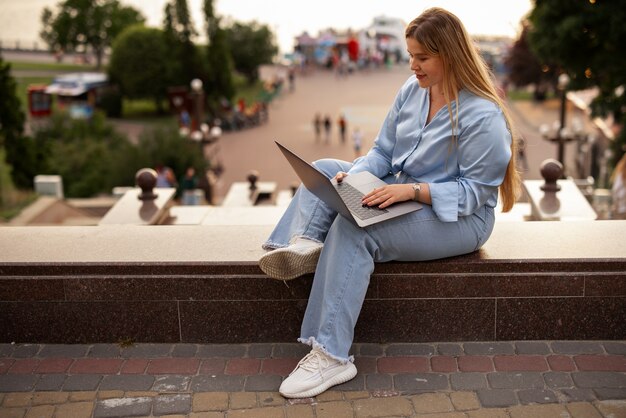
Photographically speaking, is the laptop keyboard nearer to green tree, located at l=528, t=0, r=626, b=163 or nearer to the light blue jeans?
the light blue jeans

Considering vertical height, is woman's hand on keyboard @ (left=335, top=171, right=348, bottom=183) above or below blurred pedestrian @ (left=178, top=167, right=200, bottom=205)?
above

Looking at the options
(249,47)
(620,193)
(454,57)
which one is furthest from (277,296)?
(249,47)

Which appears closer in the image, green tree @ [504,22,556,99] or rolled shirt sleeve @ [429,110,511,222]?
rolled shirt sleeve @ [429,110,511,222]

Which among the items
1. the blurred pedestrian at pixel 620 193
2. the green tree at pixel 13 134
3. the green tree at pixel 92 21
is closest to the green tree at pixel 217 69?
the green tree at pixel 13 134

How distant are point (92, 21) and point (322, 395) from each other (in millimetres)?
60921

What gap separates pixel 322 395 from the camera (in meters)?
3.85

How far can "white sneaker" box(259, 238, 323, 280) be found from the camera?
3.99 meters

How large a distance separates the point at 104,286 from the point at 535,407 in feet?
7.00

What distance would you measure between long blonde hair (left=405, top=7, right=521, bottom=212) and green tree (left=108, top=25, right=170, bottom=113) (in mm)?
37383

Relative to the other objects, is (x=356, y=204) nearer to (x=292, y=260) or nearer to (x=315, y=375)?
(x=292, y=260)

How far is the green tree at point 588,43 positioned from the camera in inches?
676

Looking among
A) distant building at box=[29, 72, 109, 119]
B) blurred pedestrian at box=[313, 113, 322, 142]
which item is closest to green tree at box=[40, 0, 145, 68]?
distant building at box=[29, 72, 109, 119]

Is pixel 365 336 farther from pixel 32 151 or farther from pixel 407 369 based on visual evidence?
pixel 32 151

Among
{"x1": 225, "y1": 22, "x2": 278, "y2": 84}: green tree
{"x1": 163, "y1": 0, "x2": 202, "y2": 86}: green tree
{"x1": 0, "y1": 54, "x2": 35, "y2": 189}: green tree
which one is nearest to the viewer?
{"x1": 0, "y1": 54, "x2": 35, "y2": 189}: green tree
